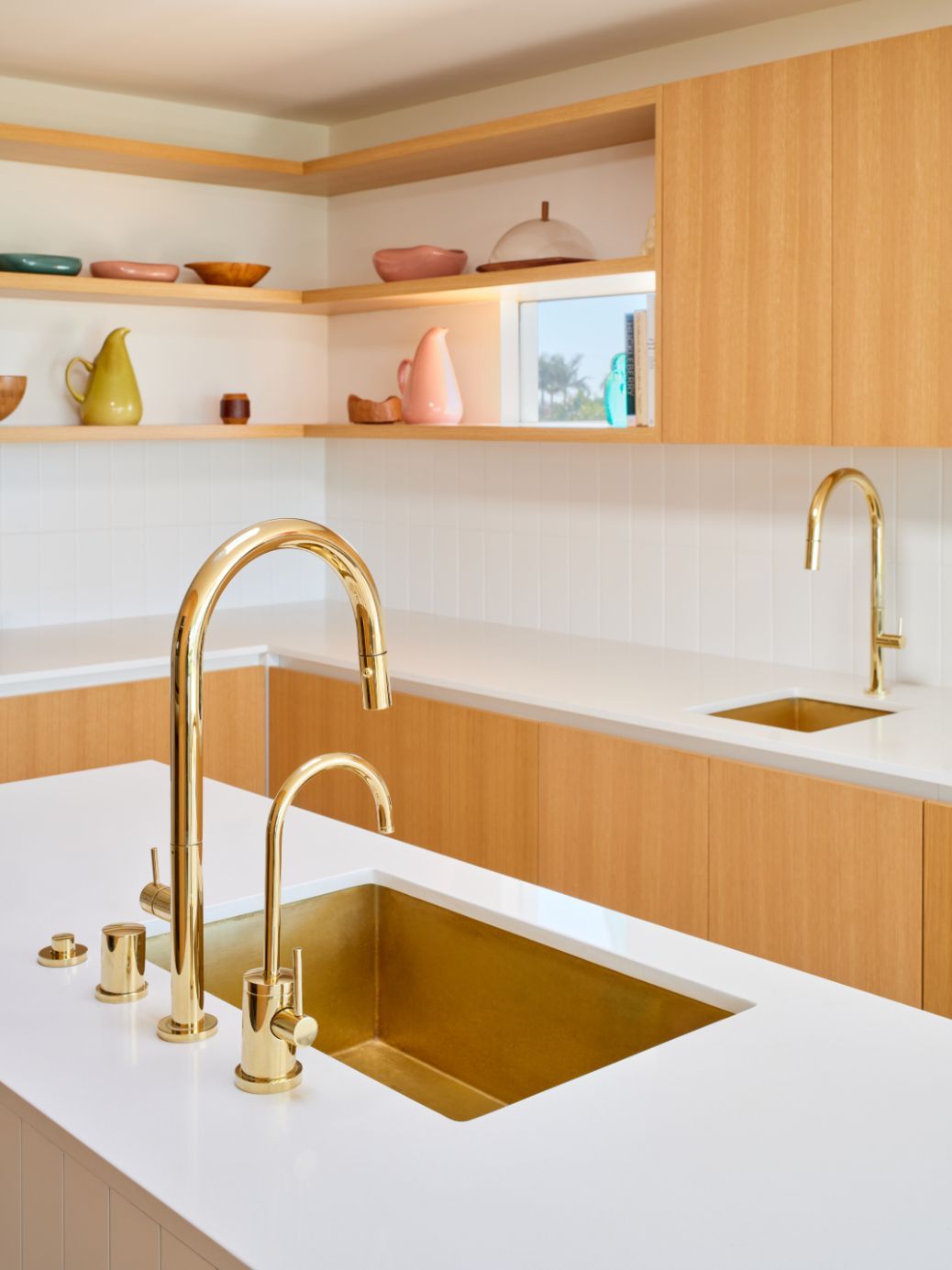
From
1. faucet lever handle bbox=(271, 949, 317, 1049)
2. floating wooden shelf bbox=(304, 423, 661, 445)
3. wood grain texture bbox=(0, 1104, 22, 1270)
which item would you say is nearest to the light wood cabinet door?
floating wooden shelf bbox=(304, 423, 661, 445)

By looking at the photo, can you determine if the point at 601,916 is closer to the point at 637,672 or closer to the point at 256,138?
the point at 637,672

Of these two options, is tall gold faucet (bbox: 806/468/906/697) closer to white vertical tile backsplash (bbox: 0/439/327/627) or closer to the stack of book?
the stack of book

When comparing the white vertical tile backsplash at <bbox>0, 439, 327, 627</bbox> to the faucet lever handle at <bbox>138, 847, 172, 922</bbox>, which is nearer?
the faucet lever handle at <bbox>138, 847, 172, 922</bbox>

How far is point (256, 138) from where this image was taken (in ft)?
14.8

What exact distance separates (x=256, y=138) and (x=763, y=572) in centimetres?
220

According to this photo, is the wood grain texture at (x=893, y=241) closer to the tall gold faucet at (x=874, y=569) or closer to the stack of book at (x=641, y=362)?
the tall gold faucet at (x=874, y=569)

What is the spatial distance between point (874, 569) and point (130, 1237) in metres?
2.34

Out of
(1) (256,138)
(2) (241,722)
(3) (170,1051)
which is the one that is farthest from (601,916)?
(1) (256,138)

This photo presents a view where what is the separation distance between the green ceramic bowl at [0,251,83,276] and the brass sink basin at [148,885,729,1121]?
2553mm

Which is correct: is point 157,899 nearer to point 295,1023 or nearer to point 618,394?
point 295,1023

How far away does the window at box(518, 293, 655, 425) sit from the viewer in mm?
3920

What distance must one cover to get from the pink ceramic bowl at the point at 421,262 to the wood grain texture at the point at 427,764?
46.4 inches

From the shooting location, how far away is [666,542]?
3740mm

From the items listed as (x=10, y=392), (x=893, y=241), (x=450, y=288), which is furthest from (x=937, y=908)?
(x=10, y=392)
